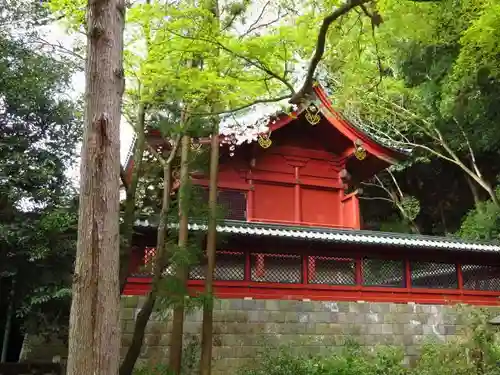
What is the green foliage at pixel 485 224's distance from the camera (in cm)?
1753

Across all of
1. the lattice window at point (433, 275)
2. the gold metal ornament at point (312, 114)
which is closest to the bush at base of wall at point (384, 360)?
the lattice window at point (433, 275)

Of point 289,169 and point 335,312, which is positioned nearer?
point 335,312

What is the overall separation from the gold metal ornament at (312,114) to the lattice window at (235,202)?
101 inches

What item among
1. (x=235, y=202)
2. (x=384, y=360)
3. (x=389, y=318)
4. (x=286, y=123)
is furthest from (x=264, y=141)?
(x=384, y=360)

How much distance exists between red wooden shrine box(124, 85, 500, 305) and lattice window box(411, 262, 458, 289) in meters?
0.02

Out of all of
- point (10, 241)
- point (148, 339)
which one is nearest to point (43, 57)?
point (10, 241)

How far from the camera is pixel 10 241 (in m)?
8.11

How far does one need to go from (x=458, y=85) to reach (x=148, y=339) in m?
10.2

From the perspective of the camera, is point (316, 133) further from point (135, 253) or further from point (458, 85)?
point (135, 253)

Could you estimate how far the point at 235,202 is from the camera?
492 inches

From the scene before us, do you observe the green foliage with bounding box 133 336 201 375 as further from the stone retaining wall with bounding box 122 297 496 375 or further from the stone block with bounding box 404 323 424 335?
the stone block with bounding box 404 323 424 335

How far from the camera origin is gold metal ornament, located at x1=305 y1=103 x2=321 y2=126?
41.7ft

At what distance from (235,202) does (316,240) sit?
3075 mm

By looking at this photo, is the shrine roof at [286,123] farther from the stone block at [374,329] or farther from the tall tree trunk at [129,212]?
the stone block at [374,329]
